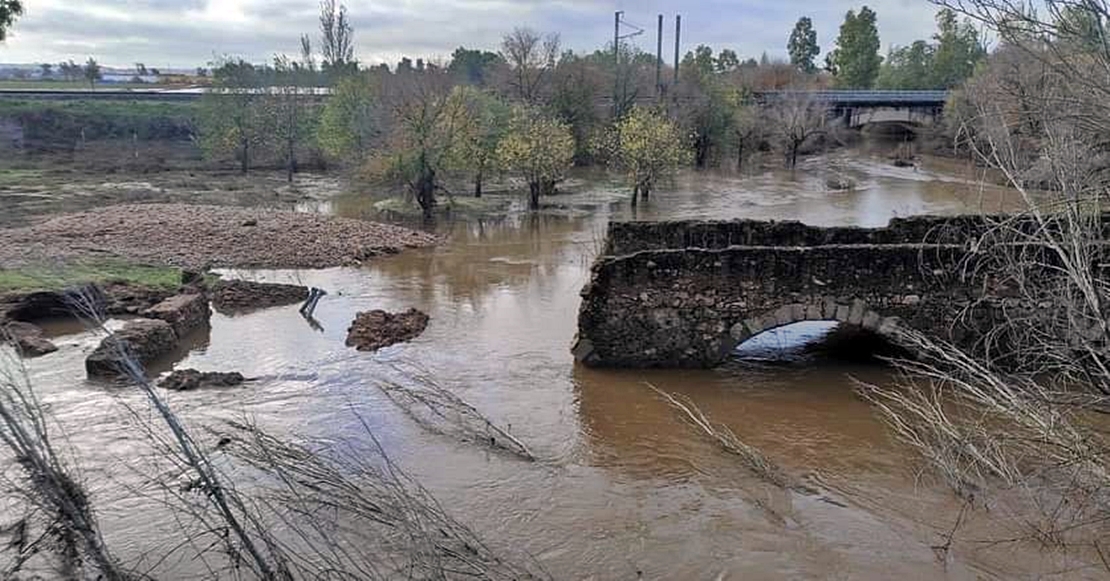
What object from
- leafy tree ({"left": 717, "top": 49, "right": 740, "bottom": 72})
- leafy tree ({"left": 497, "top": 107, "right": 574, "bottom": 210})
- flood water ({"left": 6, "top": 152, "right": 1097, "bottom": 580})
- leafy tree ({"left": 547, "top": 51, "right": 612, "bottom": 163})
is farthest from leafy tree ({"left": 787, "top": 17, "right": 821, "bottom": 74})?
flood water ({"left": 6, "top": 152, "right": 1097, "bottom": 580})

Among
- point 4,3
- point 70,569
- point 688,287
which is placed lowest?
point 70,569

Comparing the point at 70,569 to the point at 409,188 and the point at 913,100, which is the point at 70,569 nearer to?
the point at 409,188

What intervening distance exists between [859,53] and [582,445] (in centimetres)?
7632

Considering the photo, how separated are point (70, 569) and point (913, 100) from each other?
224ft

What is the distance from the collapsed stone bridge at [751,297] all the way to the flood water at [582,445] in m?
0.60

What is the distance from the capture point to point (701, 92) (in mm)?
55781

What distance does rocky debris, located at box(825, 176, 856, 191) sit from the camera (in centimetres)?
4372

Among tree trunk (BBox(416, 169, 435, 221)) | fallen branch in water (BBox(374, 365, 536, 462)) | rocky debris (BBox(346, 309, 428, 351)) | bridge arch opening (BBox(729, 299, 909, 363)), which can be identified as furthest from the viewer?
tree trunk (BBox(416, 169, 435, 221))

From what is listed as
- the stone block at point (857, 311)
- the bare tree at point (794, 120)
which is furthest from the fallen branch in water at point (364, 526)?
the bare tree at point (794, 120)

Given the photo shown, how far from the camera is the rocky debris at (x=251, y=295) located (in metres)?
19.0

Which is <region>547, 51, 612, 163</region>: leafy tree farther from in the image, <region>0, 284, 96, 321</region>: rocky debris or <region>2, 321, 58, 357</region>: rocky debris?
<region>2, 321, 58, 357</region>: rocky debris

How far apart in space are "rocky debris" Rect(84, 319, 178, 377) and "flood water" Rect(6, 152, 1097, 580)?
33 centimetres

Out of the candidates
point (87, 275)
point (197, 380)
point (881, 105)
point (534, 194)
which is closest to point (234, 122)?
point (534, 194)

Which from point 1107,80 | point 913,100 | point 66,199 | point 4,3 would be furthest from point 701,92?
point 1107,80
